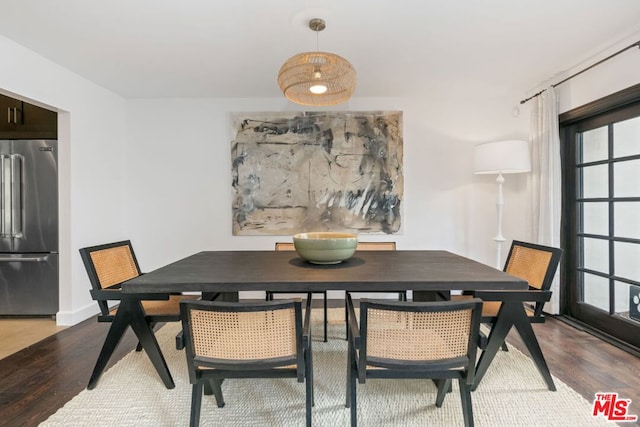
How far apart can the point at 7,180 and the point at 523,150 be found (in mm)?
4838

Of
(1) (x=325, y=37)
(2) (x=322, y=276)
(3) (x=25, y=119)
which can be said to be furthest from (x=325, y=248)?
(3) (x=25, y=119)

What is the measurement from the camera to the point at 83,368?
83.2 inches

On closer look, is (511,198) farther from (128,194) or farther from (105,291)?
(128,194)

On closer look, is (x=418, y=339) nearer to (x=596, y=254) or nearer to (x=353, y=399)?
(x=353, y=399)

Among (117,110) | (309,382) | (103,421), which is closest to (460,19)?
(309,382)

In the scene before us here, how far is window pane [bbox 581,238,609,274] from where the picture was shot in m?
2.65

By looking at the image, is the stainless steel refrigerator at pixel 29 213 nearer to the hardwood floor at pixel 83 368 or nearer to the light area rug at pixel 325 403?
the hardwood floor at pixel 83 368

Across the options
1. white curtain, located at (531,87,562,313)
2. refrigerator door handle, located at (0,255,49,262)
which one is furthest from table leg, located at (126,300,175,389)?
white curtain, located at (531,87,562,313)

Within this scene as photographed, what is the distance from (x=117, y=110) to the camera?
137 inches

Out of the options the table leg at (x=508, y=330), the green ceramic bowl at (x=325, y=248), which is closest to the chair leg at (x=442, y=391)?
the table leg at (x=508, y=330)

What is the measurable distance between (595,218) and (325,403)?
2.80m

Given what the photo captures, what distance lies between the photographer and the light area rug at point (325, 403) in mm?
1566

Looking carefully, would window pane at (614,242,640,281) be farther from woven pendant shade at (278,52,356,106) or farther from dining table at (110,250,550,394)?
woven pendant shade at (278,52,356,106)

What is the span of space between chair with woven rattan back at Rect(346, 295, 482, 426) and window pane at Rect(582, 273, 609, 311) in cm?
224
